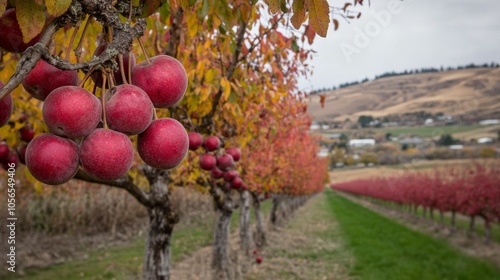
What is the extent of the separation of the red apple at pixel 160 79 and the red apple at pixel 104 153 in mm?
185

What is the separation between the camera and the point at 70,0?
3.47 feet

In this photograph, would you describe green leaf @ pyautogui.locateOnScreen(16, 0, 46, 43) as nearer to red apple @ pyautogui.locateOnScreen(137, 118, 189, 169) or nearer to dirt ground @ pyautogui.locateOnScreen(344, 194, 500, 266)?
red apple @ pyautogui.locateOnScreen(137, 118, 189, 169)

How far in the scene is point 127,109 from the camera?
43.1 inches

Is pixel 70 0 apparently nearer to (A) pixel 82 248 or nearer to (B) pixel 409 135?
(A) pixel 82 248

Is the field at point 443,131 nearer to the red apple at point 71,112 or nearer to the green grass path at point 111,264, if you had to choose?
the green grass path at point 111,264

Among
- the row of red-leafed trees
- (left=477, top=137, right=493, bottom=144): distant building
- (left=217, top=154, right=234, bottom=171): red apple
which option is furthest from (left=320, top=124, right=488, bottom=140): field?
(left=217, top=154, right=234, bottom=171): red apple

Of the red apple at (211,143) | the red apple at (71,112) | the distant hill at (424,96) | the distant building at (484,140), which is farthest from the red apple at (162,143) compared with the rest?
the distant hill at (424,96)

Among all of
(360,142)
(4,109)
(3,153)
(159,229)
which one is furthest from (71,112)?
(360,142)

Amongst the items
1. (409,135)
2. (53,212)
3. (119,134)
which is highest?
(409,135)

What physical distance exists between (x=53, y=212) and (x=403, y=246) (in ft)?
51.8

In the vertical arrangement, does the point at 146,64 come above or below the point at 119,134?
above

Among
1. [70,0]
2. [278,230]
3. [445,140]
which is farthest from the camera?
[445,140]

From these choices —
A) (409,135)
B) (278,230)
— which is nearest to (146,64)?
(278,230)

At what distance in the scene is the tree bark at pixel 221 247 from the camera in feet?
32.9
